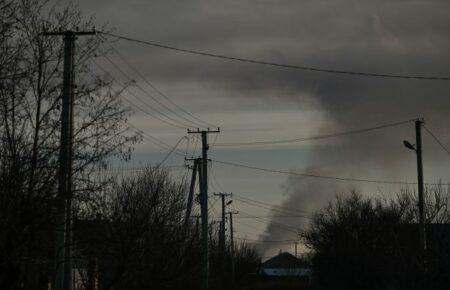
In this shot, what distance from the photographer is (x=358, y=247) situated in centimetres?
4953

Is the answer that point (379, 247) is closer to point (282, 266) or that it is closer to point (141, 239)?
point (141, 239)

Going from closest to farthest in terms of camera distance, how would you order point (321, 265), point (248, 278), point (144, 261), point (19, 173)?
point (19, 173) < point (144, 261) < point (321, 265) < point (248, 278)

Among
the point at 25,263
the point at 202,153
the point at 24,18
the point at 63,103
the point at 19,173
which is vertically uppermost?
the point at 202,153

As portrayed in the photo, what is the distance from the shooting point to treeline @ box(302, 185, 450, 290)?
26.6 meters

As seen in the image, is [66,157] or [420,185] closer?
[66,157]

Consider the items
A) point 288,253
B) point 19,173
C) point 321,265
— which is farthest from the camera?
point 288,253

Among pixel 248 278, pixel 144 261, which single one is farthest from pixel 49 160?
pixel 248 278

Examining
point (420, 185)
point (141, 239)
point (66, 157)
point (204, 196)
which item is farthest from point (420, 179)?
point (66, 157)

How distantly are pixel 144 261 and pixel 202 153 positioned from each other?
19.6 m

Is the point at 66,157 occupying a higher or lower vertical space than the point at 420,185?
lower

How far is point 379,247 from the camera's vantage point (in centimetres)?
4653

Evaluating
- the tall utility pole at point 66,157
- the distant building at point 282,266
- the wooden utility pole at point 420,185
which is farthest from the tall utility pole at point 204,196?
the distant building at point 282,266

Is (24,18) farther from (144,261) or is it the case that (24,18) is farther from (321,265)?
(321,265)

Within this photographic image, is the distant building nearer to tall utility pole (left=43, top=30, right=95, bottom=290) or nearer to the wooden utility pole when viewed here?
the wooden utility pole
